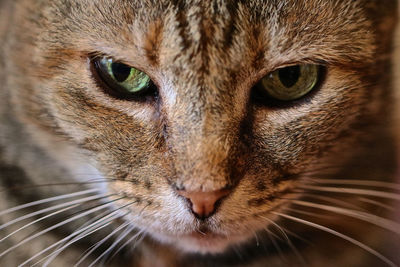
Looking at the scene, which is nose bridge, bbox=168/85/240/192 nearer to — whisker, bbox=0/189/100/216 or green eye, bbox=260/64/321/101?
green eye, bbox=260/64/321/101

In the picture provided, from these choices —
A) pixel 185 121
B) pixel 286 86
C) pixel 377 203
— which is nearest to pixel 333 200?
pixel 377 203

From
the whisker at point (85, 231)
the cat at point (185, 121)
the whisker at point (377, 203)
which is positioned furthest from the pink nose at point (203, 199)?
the whisker at point (377, 203)

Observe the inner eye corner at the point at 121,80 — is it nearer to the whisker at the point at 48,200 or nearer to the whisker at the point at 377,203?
the whisker at the point at 48,200

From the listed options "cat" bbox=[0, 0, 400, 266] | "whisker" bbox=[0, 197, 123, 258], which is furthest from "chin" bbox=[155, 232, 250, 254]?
"whisker" bbox=[0, 197, 123, 258]

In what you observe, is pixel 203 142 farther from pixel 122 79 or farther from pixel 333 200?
pixel 333 200

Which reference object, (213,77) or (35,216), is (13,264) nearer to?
(35,216)

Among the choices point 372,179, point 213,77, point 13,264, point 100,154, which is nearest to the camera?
point 213,77

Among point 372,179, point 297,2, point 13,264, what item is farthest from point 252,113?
point 13,264
